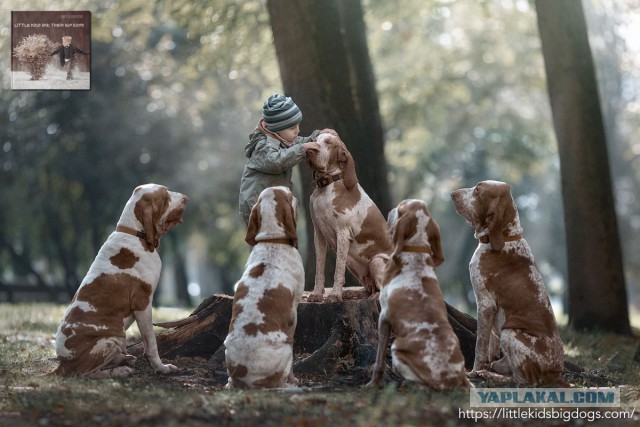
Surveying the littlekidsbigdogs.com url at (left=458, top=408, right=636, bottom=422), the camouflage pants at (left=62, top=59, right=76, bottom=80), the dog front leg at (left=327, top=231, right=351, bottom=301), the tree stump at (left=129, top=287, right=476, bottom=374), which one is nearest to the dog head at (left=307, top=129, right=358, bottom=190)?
the dog front leg at (left=327, top=231, right=351, bottom=301)

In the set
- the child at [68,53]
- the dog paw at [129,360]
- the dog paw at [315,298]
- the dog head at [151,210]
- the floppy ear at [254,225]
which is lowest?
the dog paw at [129,360]

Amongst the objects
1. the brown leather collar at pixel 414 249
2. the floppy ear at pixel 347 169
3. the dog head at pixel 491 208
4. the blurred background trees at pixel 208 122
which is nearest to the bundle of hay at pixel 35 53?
the floppy ear at pixel 347 169

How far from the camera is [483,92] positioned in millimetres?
31078

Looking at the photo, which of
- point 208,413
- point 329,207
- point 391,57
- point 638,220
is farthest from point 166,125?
point 638,220

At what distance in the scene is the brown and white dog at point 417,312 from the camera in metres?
7.40

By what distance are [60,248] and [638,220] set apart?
32978 mm

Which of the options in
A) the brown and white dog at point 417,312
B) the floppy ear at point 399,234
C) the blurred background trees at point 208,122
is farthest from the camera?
the blurred background trees at point 208,122

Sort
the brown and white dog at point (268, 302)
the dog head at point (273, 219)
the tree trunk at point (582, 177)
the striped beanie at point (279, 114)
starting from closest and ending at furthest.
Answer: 1. the brown and white dog at point (268, 302)
2. the dog head at point (273, 219)
3. the striped beanie at point (279, 114)
4. the tree trunk at point (582, 177)

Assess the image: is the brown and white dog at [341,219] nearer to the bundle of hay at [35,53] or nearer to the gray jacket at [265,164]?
the gray jacket at [265,164]

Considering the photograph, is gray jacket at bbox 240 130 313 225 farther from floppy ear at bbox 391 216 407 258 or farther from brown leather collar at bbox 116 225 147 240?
floppy ear at bbox 391 216 407 258

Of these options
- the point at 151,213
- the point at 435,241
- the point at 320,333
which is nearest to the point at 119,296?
the point at 151,213

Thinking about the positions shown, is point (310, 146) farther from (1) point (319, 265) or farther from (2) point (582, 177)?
(2) point (582, 177)

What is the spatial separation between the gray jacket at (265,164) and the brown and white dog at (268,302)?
1.01 metres

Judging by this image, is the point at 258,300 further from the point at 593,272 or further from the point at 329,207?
the point at 593,272
